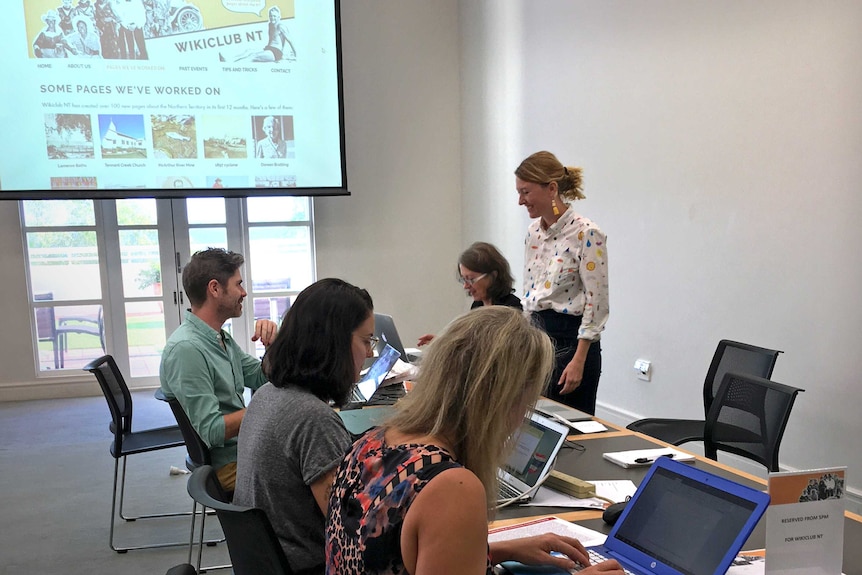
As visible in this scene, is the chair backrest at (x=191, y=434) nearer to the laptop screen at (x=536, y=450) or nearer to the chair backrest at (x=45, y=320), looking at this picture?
the laptop screen at (x=536, y=450)

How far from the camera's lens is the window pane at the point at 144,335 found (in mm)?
5984

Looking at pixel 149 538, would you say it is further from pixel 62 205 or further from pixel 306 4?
pixel 306 4

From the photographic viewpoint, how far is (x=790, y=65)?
3213mm

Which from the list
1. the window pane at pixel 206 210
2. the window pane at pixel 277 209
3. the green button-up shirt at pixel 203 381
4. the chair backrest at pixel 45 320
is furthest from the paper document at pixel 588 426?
the chair backrest at pixel 45 320

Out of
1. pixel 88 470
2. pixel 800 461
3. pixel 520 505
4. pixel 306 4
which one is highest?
pixel 306 4

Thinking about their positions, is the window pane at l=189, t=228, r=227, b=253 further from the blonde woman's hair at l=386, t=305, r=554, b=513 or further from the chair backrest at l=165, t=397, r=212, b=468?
the blonde woman's hair at l=386, t=305, r=554, b=513

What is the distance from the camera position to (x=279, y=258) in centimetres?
625

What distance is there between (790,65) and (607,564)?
9.04 ft

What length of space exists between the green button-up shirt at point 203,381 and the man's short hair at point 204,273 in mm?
76

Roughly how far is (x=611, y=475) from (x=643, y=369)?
2.45 meters

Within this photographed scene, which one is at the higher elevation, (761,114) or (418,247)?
(761,114)

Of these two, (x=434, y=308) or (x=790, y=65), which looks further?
(x=434, y=308)

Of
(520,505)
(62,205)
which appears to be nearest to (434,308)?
(62,205)

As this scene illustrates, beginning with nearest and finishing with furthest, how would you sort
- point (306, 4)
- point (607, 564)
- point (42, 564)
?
point (607, 564)
point (42, 564)
point (306, 4)
